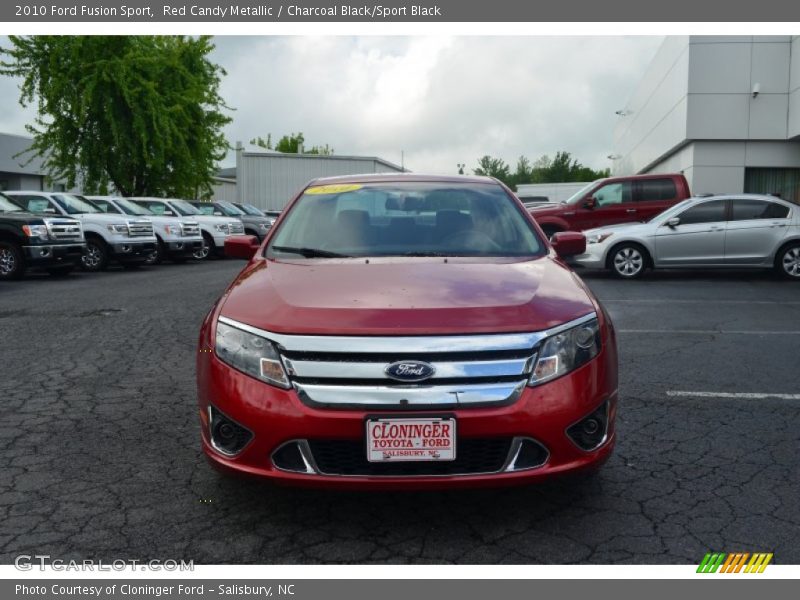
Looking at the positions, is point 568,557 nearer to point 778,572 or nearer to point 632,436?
point 778,572

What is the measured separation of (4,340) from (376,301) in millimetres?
6076

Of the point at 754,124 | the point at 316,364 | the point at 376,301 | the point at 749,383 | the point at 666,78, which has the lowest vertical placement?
the point at 749,383

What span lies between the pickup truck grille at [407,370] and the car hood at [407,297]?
0.18ft

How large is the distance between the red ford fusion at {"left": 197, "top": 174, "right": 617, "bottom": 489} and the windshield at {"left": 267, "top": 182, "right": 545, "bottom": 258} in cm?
68

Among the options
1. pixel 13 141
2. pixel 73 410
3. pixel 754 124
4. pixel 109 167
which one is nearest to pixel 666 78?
pixel 754 124

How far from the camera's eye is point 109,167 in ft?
97.0

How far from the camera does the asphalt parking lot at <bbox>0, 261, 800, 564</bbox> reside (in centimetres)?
324

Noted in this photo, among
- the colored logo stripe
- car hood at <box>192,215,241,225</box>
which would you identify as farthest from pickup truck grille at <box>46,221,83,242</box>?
the colored logo stripe

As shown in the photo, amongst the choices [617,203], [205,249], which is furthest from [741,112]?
[205,249]

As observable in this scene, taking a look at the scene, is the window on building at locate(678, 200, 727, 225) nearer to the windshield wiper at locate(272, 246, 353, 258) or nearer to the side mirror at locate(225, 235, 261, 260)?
the side mirror at locate(225, 235, 261, 260)

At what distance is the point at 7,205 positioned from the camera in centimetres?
1584

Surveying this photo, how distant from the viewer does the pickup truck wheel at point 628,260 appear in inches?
573

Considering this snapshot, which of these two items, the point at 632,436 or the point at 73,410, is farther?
the point at 73,410

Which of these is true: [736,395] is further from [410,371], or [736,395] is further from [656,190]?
[656,190]
